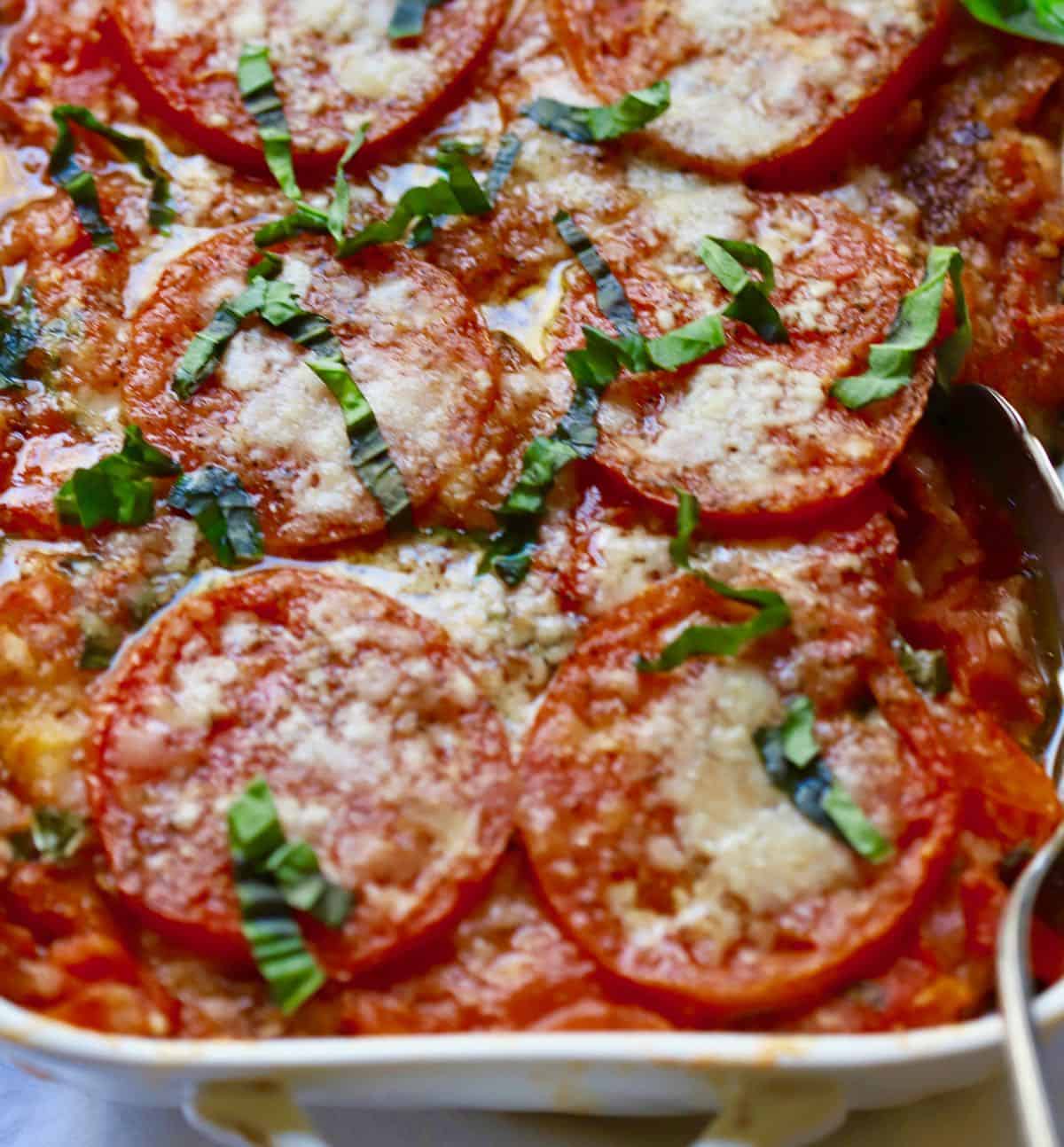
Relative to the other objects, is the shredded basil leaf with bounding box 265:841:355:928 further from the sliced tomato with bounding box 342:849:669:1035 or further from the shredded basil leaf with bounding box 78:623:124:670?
the shredded basil leaf with bounding box 78:623:124:670

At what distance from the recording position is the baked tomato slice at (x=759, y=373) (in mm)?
2186

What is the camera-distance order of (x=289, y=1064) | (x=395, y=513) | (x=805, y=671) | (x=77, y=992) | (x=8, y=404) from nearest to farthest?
(x=289, y=1064), (x=77, y=992), (x=805, y=671), (x=395, y=513), (x=8, y=404)

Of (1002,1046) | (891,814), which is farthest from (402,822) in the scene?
(1002,1046)

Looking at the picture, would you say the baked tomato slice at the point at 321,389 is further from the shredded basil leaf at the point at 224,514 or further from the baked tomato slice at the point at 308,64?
the baked tomato slice at the point at 308,64

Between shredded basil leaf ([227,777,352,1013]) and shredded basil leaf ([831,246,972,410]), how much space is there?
3.69 feet

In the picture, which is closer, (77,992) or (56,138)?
(77,992)

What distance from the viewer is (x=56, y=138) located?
260 cm

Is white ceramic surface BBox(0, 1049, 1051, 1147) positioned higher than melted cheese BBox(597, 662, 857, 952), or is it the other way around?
melted cheese BBox(597, 662, 857, 952)

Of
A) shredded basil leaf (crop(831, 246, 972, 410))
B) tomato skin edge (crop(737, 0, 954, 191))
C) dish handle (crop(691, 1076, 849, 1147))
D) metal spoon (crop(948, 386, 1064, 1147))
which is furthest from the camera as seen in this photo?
tomato skin edge (crop(737, 0, 954, 191))

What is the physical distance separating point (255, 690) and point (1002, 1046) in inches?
45.7

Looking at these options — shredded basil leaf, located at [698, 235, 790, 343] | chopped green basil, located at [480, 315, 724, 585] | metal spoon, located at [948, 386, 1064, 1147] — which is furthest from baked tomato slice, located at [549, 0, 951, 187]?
metal spoon, located at [948, 386, 1064, 1147]

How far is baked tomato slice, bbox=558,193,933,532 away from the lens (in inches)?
86.0

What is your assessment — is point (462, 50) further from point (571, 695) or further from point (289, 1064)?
point (289, 1064)

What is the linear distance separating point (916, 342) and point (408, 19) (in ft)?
3.81
